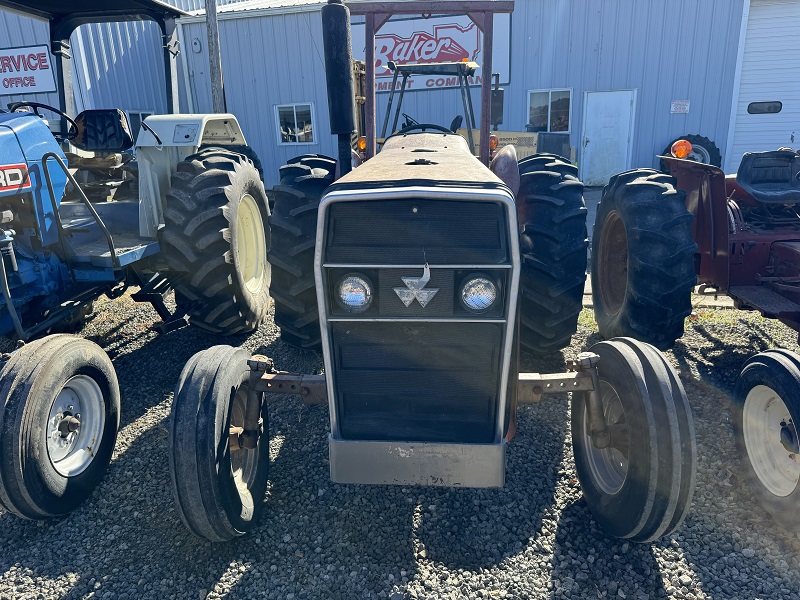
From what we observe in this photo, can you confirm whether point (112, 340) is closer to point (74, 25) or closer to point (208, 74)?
point (74, 25)

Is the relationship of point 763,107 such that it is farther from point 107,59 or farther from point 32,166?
point 107,59

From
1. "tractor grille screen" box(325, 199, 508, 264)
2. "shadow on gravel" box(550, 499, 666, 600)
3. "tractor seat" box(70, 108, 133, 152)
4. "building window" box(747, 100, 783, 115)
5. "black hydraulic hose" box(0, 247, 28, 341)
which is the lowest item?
"shadow on gravel" box(550, 499, 666, 600)

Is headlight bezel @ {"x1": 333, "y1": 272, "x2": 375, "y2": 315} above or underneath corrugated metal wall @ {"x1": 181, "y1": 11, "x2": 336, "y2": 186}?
underneath

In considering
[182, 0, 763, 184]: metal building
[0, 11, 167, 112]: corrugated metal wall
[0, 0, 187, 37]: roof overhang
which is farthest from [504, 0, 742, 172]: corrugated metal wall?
[0, 0, 187, 37]: roof overhang

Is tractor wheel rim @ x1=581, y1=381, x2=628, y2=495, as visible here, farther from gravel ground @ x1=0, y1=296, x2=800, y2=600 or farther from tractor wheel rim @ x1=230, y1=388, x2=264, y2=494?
tractor wheel rim @ x1=230, y1=388, x2=264, y2=494

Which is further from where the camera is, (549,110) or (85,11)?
(549,110)

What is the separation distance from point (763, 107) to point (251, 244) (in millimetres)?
12332

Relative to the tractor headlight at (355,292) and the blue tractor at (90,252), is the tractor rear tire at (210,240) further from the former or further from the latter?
the tractor headlight at (355,292)

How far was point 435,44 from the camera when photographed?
12.4 m

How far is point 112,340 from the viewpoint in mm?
4785

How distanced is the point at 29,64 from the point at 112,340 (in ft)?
36.9

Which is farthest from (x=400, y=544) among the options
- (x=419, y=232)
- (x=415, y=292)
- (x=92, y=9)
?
(x=92, y=9)

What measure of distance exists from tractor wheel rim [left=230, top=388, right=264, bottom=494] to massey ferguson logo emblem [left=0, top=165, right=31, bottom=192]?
6.38 feet

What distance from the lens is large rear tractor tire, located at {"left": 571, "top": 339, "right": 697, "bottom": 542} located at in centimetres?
219
